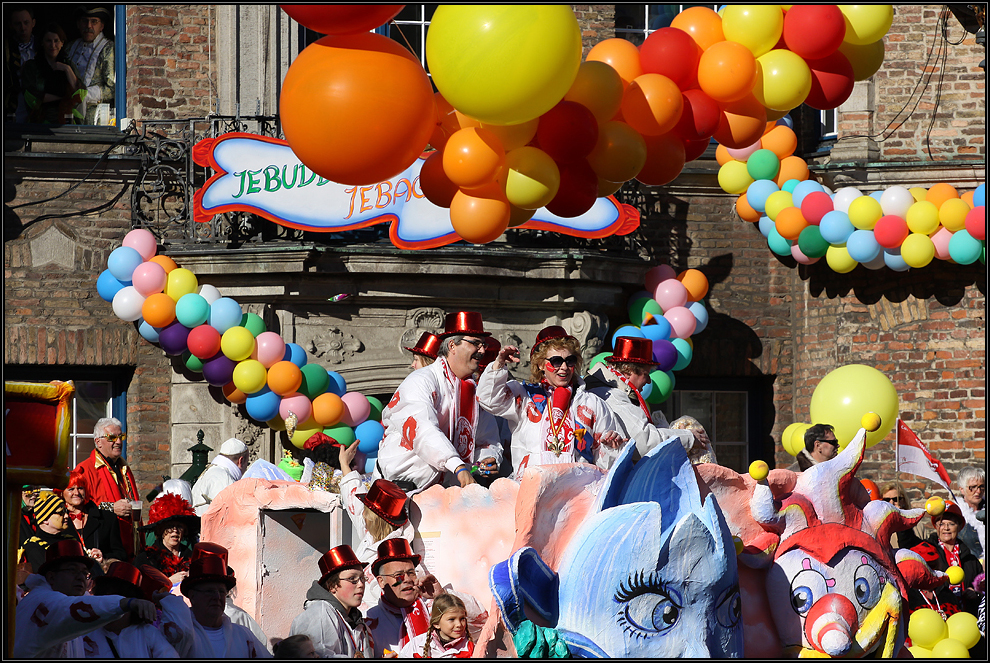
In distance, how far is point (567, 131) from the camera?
4.64 metres

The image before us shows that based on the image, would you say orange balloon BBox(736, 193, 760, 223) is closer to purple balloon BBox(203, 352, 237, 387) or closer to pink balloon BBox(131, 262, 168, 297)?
purple balloon BBox(203, 352, 237, 387)

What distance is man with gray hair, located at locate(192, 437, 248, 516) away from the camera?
7.85 m

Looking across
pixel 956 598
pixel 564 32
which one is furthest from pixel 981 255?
pixel 564 32

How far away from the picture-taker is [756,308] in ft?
37.1

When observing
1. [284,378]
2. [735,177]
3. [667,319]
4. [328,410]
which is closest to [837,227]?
[735,177]

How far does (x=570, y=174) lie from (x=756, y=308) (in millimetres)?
6784

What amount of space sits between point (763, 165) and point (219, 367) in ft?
15.1

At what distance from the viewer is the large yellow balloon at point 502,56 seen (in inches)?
165

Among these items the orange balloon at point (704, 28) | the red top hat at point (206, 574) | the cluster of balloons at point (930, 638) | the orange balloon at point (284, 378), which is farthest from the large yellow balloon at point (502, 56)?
the orange balloon at point (284, 378)

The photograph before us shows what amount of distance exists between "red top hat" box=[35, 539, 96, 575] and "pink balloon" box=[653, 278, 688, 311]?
6.70 meters

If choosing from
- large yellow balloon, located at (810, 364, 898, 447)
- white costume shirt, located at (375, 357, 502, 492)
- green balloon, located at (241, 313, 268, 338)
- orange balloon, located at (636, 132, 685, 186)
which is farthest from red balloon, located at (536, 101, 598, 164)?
green balloon, located at (241, 313, 268, 338)

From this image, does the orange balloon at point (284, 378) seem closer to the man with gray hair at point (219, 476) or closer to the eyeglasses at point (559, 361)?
the man with gray hair at point (219, 476)

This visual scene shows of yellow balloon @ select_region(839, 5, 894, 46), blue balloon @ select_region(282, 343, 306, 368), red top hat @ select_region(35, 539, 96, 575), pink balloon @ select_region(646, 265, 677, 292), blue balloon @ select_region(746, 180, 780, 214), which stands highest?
yellow balloon @ select_region(839, 5, 894, 46)

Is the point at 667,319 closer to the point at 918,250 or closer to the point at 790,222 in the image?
the point at 790,222
